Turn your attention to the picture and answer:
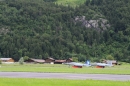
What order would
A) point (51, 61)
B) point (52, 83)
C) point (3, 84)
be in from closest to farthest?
1. point (3, 84)
2. point (52, 83)
3. point (51, 61)

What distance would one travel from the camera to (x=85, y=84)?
36.2 meters

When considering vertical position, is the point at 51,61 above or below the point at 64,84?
below

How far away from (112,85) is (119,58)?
164516 millimetres

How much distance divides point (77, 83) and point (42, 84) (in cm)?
375

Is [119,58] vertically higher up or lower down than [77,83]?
lower down

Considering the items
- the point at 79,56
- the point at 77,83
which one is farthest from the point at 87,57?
the point at 77,83

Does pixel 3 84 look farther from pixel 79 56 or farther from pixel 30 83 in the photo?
pixel 79 56

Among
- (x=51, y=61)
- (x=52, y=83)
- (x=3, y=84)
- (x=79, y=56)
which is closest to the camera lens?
(x=3, y=84)

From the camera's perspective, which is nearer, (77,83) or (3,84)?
(3,84)

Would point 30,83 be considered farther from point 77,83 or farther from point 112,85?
point 112,85

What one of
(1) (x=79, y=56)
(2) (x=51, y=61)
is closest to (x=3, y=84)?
(2) (x=51, y=61)

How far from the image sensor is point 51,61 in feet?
598

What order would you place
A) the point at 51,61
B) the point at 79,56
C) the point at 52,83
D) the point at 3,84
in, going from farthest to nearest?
1. the point at 79,56
2. the point at 51,61
3. the point at 52,83
4. the point at 3,84

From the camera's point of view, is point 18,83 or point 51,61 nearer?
point 18,83
